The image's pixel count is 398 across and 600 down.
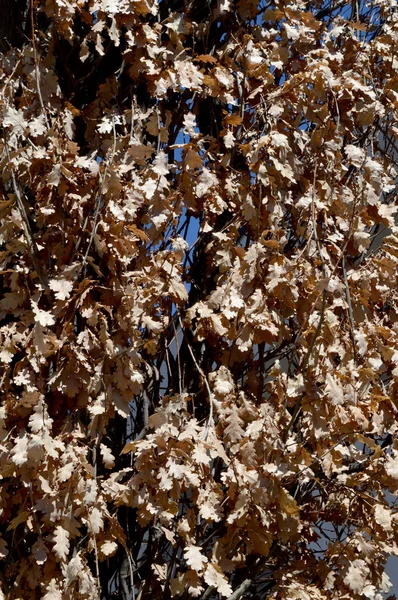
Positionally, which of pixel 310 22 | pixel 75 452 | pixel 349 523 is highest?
pixel 310 22

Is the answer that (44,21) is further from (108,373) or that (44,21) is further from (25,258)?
(108,373)

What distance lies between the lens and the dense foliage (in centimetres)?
226

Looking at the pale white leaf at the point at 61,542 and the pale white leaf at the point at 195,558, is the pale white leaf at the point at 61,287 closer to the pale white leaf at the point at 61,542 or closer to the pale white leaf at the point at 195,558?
the pale white leaf at the point at 61,542

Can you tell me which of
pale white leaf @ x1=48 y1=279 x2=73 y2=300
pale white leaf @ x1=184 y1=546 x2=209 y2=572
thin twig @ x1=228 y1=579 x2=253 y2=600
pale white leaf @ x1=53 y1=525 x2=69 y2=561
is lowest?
thin twig @ x1=228 y1=579 x2=253 y2=600

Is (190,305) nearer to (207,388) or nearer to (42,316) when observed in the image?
(207,388)

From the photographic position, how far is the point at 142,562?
251 cm

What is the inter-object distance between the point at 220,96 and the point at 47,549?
1.54 m

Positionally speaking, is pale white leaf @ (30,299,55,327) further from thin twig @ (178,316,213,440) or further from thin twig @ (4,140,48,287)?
thin twig @ (178,316,213,440)

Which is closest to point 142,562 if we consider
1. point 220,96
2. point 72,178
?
point 72,178

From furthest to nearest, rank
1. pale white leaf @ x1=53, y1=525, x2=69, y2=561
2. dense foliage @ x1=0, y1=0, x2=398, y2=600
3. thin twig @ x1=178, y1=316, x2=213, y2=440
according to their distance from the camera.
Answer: thin twig @ x1=178, y1=316, x2=213, y2=440 → dense foliage @ x1=0, y1=0, x2=398, y2=600 → pale white leaf @ x1=53, y1=525, x2=69, y2=561

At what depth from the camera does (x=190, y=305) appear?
2682 millimetres

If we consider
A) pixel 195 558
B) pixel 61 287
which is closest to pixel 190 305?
pixel 61 287

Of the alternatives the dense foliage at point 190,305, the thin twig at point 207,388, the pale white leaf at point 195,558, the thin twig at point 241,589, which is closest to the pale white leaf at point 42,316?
the dense foliage at point 190,305

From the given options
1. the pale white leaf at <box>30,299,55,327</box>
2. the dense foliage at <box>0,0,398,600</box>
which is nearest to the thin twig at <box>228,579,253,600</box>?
the dense foliage at <box>0,0,398,600</box>
